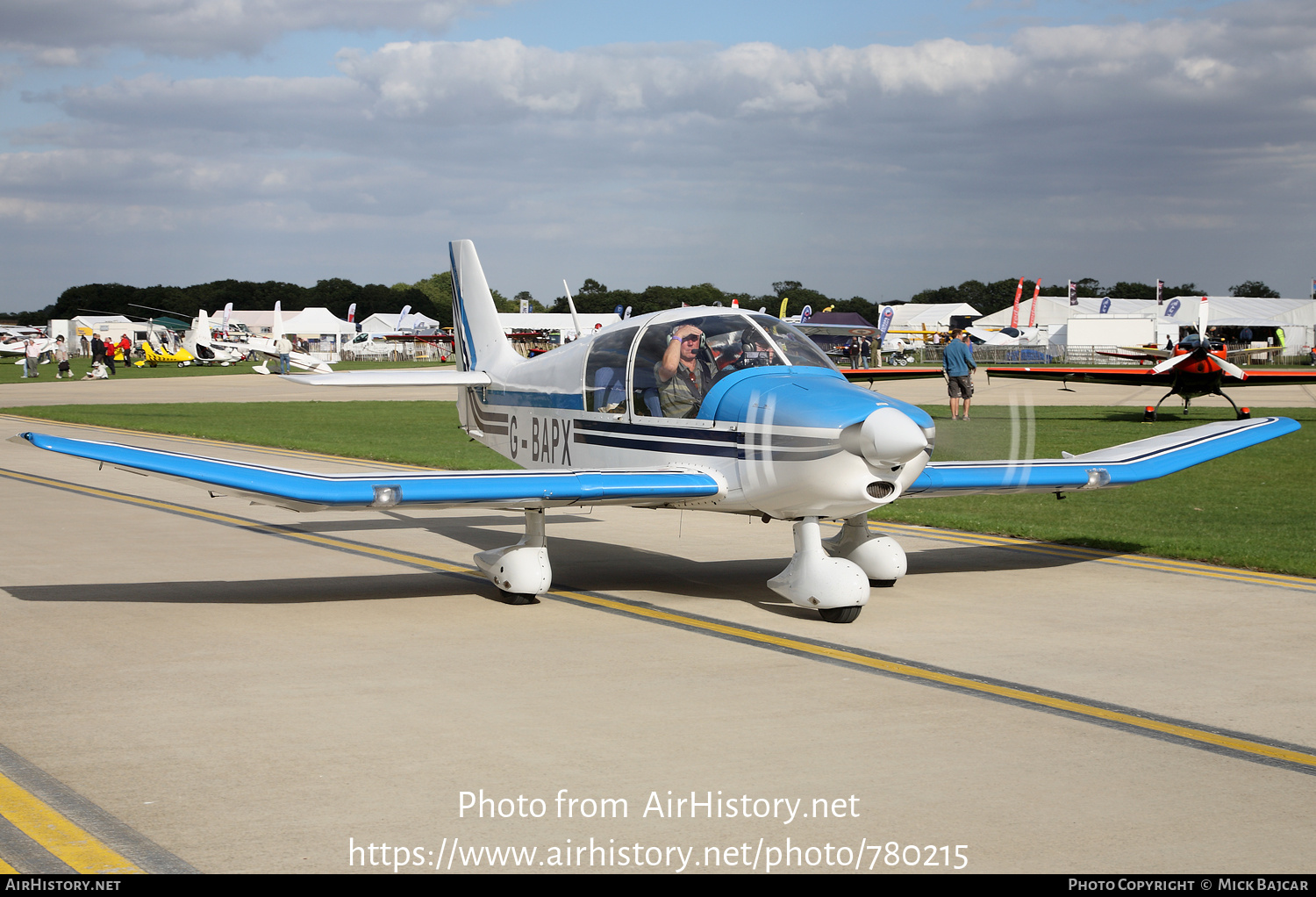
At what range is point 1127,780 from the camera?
16.0 ft

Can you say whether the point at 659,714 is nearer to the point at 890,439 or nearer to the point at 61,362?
the point at 890,439

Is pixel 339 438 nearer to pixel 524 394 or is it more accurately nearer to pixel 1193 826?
Result: pixel 524 394

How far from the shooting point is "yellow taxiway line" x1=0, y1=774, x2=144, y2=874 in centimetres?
393

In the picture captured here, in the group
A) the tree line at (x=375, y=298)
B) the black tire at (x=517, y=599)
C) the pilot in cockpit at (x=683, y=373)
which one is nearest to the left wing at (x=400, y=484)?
the pilot in cockpit at (x=683, y=373)

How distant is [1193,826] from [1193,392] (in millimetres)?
27305

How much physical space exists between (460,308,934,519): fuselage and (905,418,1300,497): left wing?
1205 millimetres

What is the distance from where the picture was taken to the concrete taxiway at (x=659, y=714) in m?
4.25

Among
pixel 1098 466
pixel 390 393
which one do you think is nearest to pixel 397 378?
pixel 1098 466

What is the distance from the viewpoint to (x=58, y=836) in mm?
4207

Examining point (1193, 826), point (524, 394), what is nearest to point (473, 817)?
point (1193, 826)

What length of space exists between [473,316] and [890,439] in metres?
6.59

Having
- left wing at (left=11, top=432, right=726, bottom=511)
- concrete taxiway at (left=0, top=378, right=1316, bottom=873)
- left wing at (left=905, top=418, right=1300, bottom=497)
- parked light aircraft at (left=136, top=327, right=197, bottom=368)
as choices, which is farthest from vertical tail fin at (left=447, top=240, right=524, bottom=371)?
parked light aircraft at (left=136, top=327, right=197, bottom=368)

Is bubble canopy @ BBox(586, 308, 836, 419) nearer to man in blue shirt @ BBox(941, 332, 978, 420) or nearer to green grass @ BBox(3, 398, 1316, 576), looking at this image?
green grass @ BBox(3, 398, 1316, 576)

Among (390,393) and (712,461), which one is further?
(390,393)
